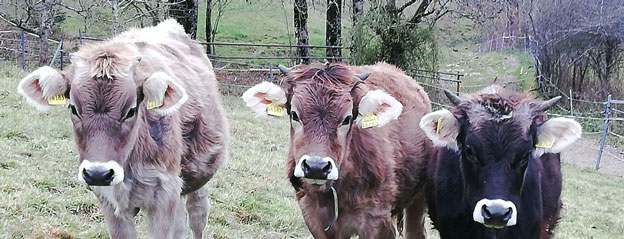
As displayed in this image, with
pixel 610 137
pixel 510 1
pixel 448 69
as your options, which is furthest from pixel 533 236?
pixel 448 69

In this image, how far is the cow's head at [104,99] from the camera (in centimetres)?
378

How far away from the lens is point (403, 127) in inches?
211

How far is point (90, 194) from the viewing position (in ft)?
20.6

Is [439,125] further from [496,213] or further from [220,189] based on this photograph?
[220,189]

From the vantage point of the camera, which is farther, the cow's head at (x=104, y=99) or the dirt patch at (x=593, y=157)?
the dirt patch at (x=593, y=157)

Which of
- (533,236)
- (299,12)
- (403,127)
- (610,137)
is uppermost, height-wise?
(299,12)

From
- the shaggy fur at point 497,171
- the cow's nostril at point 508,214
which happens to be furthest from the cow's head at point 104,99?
the cow's nostril at point 508,214

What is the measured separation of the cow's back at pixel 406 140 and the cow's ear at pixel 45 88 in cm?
221

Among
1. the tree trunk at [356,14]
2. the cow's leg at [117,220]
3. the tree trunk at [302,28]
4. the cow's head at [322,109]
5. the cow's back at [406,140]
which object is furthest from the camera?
the tree trunk at [302,28]

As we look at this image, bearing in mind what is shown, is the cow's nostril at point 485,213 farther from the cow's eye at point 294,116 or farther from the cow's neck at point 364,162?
the cow's eye at point 294,116

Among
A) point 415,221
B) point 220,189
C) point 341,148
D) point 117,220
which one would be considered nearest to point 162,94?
point 117,220

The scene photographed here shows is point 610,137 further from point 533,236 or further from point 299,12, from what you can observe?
point 533,236

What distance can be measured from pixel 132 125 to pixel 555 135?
109 inches

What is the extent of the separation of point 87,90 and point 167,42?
1.79 meters
